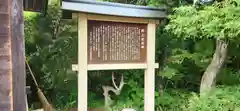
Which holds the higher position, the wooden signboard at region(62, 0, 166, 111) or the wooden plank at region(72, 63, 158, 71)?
the wooden signboard at region(62, 0, 166, 111)

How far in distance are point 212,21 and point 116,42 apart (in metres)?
1.69

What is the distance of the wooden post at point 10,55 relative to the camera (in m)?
1.68

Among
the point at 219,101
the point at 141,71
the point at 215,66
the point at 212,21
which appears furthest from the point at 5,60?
the point at 141,71

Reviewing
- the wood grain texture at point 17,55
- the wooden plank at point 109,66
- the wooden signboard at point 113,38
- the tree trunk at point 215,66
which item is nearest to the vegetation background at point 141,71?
the tree trunk at point 215,66

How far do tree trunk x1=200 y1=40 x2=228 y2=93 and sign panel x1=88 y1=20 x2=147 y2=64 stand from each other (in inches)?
54.7

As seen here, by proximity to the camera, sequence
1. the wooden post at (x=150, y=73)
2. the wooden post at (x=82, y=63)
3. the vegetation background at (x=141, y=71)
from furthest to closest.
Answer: the vegetation background at (x=141, y=71)
the wooden post at (x=150, y=73)
the wooden post at (x=82, y=63)

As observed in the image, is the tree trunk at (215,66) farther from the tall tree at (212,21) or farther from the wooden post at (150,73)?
the wooden post at (150,73)

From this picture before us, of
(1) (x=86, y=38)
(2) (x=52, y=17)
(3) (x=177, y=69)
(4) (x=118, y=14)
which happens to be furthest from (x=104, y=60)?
(2) (x=52, y=17)

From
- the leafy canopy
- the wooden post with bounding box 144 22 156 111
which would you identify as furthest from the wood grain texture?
the wooden post with bounding box 144 22 156 111

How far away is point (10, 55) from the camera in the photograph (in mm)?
1692

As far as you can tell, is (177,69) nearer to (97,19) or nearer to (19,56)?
(97,19)

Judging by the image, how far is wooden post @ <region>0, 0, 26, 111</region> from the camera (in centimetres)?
168

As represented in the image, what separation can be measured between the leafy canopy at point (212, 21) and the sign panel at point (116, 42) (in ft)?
2.13

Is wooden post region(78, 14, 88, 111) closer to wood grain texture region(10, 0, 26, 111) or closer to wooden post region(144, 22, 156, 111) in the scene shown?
wooden post region(144, 22, 156, 111)
